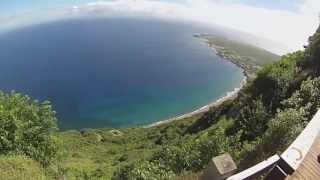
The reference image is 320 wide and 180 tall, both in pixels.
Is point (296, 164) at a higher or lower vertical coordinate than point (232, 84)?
higher

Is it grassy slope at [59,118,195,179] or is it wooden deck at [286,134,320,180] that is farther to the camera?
grassy slope at [59,118,195,179]

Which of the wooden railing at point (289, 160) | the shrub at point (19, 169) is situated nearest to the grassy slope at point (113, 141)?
the shrub at point (19, 169)

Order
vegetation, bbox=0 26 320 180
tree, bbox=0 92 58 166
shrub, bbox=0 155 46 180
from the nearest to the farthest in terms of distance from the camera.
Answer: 1. vegetation, bbox=0 26 320 180
2. shrub, bbox=0 155 46 180
3. tree, bbox=0 92 58 166

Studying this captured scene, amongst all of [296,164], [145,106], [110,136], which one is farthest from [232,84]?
[296,164]

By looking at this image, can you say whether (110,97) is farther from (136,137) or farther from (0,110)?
(0,110)

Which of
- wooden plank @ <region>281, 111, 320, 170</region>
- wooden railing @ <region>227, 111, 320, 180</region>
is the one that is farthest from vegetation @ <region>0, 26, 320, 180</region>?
wooden railing @ <region>227, 111, 320, 180</region>

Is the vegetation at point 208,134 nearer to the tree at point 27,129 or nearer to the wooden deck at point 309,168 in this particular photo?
the tree at point 27,129

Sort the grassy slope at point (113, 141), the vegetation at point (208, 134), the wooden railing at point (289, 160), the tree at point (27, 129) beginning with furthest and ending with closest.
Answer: the grassy slope at point (113, 141) → the tree at point (27, 129) → the vegetation at point (208, 134) → the wooden railing at point (289, 160)

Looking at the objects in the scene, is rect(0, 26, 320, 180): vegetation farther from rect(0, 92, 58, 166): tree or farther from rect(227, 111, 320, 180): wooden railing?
rect(227, 111, 320, 180): wooden railing

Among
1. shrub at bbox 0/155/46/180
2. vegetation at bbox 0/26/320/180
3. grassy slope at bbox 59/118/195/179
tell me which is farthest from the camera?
grassy slope at bbox 59/118/195/179
